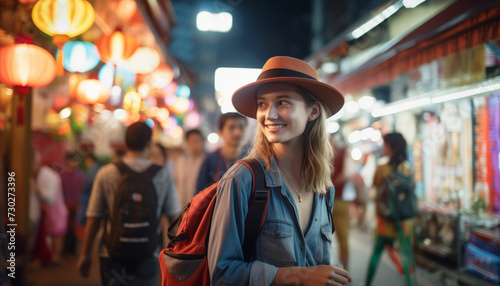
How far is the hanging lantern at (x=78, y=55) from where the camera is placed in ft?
15.1

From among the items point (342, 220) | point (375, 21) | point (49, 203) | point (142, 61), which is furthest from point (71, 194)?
point (375, 21)

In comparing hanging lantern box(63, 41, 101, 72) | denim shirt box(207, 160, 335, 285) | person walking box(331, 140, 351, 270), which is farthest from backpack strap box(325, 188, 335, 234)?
hanging lantern box(63, 41, 101, 72)

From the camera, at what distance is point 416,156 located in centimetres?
701

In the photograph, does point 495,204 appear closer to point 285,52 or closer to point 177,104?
point 177,104

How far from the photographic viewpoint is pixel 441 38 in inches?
169

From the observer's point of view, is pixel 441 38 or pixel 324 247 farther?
pixel 441 38

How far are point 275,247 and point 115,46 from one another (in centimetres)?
463

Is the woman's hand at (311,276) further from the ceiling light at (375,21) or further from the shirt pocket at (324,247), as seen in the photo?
the ceiling light at (375,21)

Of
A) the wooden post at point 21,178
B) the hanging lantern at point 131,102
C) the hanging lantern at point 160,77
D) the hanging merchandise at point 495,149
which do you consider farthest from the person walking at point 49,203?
the hanging merchandise at point 495,149

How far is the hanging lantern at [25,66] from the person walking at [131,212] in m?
1.35

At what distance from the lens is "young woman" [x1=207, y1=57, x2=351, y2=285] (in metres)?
1.55

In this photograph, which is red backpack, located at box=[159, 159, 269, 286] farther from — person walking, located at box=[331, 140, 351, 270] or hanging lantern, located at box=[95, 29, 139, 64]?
hanging lantern, located at box=[95, 29, 139, 64]

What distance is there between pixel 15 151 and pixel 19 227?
3.22 feet

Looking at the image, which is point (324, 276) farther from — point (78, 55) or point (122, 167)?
point (78, 55)
